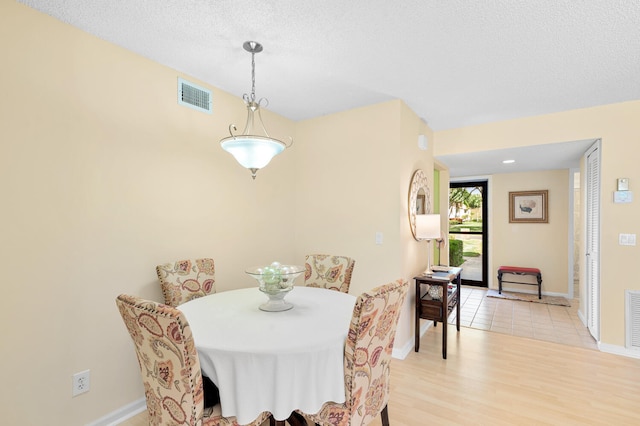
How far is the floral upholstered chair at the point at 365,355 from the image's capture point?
133 centimetres

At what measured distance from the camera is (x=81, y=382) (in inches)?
72.9

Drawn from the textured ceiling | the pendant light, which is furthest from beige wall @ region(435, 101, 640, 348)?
the pendant light

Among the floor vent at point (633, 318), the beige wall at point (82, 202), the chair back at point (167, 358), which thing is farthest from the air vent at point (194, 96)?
the floor vent at point (633, 318)

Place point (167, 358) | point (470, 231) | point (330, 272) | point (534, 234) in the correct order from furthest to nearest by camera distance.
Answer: point (470, 231), point (534, 234), point (330, 272), point (167, 358)

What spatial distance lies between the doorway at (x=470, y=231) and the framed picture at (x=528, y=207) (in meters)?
0.46

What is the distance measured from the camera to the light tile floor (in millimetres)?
3406

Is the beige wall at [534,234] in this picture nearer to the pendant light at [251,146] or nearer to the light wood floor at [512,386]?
the light wood floor at [512,386]

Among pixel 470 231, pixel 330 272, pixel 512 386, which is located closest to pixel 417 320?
pixel 512 386

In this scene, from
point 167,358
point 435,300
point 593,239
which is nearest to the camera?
point 167,358

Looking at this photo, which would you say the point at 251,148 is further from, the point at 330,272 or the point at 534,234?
the point at 534,234

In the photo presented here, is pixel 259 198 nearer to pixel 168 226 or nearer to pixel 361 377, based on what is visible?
pixel 168 226

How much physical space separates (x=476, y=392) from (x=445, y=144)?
2.81m

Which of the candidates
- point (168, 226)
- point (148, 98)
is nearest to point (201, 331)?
point (168, 226)

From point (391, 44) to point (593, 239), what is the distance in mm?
3186
